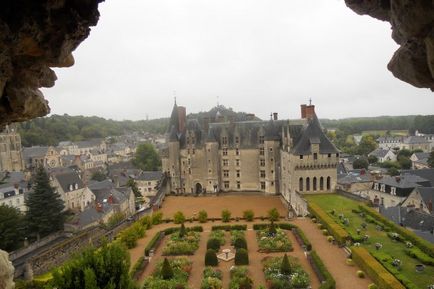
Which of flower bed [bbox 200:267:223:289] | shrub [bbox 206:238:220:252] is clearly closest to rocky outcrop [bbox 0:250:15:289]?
flower bed [bbox 200:267:223:289]

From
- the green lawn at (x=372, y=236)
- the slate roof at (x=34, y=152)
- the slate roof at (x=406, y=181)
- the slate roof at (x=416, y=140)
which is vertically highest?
the slate roof at (x=34, y=152)

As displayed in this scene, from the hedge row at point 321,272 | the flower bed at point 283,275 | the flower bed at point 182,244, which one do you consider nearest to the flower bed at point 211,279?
the flower bed at point 283,275

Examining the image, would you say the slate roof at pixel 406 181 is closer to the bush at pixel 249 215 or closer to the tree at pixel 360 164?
the bush at pixel 249 215

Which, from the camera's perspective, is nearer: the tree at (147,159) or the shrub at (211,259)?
the shrub at (211,259)

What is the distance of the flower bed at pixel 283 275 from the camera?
21547mm

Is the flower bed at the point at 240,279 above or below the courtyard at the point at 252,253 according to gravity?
above

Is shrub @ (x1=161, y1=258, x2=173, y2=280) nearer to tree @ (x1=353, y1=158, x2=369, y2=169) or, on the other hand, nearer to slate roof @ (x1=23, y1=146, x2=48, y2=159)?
tree @ (x1=353, y1=158, x2=369, y2=169)

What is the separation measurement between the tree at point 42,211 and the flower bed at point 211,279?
2373 cm

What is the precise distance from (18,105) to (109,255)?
1008cm

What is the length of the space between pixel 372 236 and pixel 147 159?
6760 cm

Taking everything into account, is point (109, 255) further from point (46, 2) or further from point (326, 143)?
Result: point (326, 143)

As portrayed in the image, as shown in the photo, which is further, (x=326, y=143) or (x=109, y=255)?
(x=326, y=143)

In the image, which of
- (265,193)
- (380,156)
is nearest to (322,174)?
(265,193)

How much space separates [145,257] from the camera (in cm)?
2806
